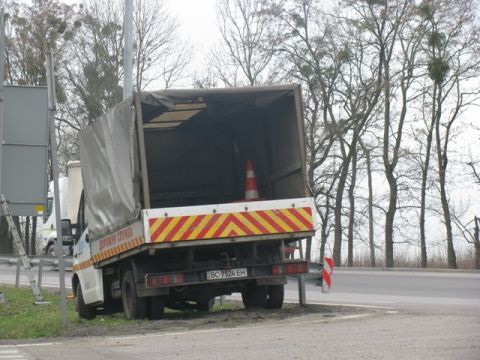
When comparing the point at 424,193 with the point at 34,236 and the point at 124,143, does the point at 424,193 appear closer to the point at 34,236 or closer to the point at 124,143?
the point at 34,236

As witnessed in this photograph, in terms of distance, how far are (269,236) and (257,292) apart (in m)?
1.61

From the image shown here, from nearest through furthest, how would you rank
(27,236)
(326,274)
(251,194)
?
(251,194) < (326,274) < (27,236)

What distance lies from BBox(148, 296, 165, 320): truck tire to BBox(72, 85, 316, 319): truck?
0.02m

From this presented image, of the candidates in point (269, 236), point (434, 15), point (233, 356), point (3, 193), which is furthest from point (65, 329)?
point (434, 15)

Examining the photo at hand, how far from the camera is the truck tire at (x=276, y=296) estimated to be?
48.9 ft

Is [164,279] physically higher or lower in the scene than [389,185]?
lower

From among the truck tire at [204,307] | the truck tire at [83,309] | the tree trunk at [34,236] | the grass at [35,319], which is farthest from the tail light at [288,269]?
the tree trunk at [34,236]

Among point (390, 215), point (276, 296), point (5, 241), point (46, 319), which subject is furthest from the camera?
point (5, 241)

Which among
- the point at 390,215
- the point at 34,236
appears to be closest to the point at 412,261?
Result: the point at 390,215

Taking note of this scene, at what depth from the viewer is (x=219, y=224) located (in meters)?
13.6

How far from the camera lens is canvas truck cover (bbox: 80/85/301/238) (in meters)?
13.6

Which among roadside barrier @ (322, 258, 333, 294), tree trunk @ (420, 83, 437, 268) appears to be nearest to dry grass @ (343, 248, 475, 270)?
tree trunk @ (420, 83, 437, 268)

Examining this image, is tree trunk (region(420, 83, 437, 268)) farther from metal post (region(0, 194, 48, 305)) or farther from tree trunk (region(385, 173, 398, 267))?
metal post (region(0, 194, 48, 305))

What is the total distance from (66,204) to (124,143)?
16190 mm
